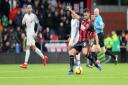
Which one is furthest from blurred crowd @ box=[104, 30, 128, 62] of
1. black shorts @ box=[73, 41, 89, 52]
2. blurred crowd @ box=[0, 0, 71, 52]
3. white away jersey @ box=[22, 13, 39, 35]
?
black shorts @ box=[73, 41, 89, 52]

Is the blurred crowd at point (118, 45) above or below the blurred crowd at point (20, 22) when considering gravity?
below

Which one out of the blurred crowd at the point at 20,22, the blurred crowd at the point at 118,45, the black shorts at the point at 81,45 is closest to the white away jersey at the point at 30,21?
the black shorts at the point at 81,45

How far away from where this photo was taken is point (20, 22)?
103 ft

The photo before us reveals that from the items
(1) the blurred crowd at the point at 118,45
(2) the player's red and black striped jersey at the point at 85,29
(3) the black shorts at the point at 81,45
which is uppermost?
(2) the player's red and black striped jersey at the point at 85,29

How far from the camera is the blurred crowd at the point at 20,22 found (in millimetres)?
31062

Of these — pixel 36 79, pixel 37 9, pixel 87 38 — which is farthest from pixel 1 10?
pixel 36 79

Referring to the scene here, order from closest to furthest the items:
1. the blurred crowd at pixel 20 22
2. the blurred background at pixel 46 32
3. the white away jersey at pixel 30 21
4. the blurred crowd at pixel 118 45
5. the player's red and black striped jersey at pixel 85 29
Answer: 1. the player's red and black striped jersey at pixel 85 29
2. the white away jersey at pixel 30 21
3. the blurred background at pixel 46 32
4. the blurred crowd at pixel 20 22
5. the blurred crowd at pixel 118 45

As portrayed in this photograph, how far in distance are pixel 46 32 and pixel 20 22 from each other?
141 cm

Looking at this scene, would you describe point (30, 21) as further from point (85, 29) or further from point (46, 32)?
point (46, 32)

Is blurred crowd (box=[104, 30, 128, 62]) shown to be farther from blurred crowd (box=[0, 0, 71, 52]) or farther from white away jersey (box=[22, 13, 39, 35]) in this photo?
white away jersey (box=[22, 13, 39, 35])

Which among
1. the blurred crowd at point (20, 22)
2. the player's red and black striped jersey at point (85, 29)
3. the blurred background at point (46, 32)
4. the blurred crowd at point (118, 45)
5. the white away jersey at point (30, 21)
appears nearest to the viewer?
the player's red and black striped jersey at point (85, 29)

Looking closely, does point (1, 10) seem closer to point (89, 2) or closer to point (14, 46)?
point (14, 46)

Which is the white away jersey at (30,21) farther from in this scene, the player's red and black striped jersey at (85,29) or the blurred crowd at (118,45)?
the blurred crowd at (118,45)

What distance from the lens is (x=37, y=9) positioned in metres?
32.7
